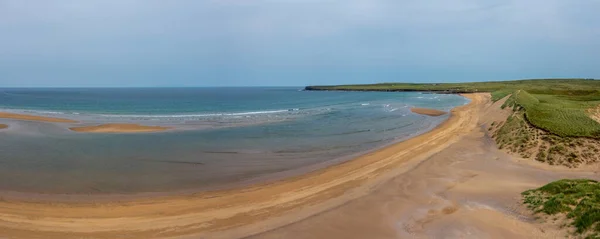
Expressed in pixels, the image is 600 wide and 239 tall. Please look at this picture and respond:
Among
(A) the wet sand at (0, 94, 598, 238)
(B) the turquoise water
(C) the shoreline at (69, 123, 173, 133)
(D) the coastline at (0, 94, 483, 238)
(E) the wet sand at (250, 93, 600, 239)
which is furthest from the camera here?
(C) the shoreline at (69, 123, 173, 133)

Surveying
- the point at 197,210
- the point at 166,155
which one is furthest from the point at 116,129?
the point at 197,210

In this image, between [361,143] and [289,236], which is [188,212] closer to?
[289,236]

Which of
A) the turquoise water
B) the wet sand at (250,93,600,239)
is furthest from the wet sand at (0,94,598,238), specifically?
the turquoise water

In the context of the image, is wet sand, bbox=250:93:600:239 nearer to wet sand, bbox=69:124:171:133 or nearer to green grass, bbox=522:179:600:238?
green grass, bbox=522:179:600:238

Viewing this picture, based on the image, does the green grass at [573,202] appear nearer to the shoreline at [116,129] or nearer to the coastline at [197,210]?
the coastline at [197,210]

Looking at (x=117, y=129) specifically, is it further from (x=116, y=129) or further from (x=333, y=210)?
(x=333, y=210)

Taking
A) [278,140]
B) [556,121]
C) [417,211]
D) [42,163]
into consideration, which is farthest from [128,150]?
[556,121]

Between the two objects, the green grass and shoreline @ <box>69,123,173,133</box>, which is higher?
the green grass
